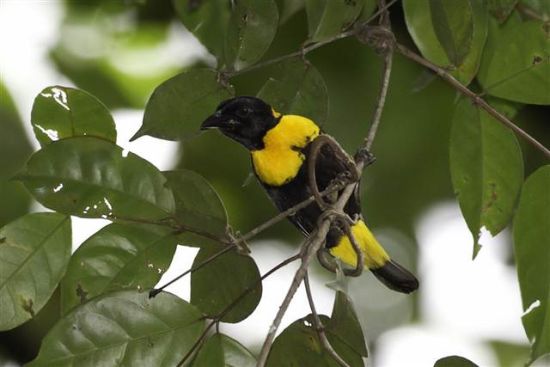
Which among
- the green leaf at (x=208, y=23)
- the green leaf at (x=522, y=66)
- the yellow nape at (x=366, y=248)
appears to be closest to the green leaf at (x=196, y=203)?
the green leaf at (x=208, y=23)

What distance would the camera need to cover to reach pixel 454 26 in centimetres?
240

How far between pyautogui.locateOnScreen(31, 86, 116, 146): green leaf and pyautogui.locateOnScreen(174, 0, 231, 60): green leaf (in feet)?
1.05

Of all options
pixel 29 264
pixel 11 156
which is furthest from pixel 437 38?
pixel 11 156

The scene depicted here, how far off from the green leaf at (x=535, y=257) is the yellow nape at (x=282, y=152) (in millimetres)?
811

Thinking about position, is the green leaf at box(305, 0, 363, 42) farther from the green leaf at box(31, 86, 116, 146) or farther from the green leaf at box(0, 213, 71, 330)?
the green leaf at box(0, 213, 71, 330)

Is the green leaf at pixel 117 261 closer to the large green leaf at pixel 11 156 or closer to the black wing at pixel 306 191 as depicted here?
the black wing at pixel 306 191

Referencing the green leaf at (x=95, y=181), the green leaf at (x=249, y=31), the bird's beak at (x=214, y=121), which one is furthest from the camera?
the bird's beak at (x=214, y=121)

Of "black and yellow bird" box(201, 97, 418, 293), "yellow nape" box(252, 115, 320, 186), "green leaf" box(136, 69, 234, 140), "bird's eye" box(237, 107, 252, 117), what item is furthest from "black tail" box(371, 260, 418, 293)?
"green leaf" box(136, 69, 234, 140)

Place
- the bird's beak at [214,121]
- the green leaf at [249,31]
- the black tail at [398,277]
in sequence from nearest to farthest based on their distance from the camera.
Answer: the green leaf at [249,31] → the bird's beak at [214,121] → the black tail at [398,277]

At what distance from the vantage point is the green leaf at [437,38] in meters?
2.53

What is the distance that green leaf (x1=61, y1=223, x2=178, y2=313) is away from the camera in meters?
2.28

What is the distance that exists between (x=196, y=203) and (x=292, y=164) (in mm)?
883

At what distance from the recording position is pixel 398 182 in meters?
4.74

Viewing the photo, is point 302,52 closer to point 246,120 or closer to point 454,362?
point 246,120
